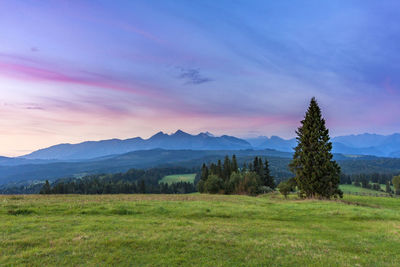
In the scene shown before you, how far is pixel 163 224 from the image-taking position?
47.3 feet

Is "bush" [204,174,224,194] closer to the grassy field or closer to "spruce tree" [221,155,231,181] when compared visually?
"spruce tree" [221,155,231,181]

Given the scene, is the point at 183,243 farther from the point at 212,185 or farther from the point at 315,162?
the point at 212,185

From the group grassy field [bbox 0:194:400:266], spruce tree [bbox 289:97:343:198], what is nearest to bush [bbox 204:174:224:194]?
spruce tree [bbox 289:97:343:198]

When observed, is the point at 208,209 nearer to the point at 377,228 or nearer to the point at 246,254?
the point at 246,254

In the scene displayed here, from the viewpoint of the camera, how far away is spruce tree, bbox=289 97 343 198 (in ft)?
124

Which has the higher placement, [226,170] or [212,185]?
[226,170]

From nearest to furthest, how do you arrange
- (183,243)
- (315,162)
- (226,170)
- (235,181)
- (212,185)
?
(183,243) → (315,162) → (212,185) → (235,181) → (226,170)

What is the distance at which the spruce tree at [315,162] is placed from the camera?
37.9 m

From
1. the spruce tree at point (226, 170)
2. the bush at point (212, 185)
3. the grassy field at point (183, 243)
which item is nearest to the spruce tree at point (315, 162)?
the grassy field at point (183, 243)

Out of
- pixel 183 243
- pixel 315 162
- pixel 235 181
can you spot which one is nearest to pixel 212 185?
pixel 235 181

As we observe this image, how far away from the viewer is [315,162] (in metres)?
38.9

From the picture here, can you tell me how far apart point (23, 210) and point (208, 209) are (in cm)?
1608

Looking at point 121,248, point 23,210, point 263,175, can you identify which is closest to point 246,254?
point 121,248

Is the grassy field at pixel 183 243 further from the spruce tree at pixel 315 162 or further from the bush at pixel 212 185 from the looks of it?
the bush at pixel 212 185
